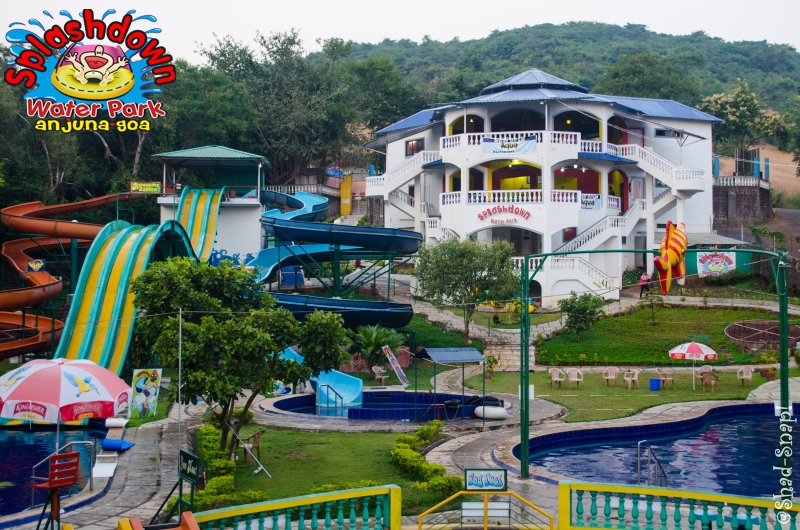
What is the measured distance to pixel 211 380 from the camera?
17781 mm

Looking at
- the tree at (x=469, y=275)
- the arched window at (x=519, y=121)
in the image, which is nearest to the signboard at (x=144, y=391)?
the tree at (x=469, y=275)

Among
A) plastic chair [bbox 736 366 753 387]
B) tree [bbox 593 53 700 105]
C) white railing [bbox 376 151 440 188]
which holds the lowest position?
plastic chair [bbox 736 366 753 387]

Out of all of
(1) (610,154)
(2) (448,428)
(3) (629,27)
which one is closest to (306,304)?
(2) (448,428)

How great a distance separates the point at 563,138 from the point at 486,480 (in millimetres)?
34425

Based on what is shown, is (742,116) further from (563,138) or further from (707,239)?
(563,138)

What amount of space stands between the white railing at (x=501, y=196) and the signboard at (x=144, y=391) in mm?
24119

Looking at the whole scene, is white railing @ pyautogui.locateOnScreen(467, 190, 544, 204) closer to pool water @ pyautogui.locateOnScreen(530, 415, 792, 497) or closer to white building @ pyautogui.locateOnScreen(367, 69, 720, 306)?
white building @ pyautogui.locateOnScreen(367, 69, 720, 306)

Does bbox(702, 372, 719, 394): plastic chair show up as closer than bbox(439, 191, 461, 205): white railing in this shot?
Yes

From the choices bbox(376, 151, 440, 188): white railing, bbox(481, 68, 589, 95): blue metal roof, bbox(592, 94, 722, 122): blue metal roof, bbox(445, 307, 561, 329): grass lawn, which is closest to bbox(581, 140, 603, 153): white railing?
bbox(592, 94, 722, 122): blue metal roof

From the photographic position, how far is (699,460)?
71.5ft

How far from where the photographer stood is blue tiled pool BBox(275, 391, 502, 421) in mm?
26094

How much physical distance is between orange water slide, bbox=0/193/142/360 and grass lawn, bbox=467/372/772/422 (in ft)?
52.0

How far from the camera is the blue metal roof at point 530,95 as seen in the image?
46.9 meters

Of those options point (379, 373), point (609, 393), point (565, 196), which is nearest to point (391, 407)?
point (379, 373)
